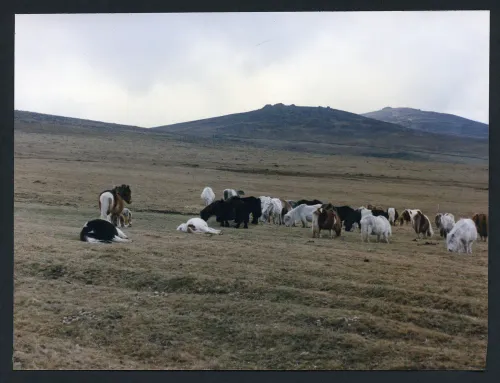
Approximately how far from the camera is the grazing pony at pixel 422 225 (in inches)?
380

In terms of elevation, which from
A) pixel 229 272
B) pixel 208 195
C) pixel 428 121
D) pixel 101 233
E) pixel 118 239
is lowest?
pixel 229 272

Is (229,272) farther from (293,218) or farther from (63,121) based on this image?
(63,121)

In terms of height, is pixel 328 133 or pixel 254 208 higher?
pixel 328 133

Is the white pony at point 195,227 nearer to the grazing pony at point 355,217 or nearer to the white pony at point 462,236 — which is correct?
the grazing pony at point 355,217

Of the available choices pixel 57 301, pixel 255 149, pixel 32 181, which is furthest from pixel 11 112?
pixel 255 149

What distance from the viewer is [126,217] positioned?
993 cm

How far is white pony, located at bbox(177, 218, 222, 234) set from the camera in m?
10.2

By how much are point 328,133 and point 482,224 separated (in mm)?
3089

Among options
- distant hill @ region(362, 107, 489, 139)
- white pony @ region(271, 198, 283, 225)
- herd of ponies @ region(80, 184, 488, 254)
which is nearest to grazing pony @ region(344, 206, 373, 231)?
herd of ponies @ region(80, 184, 488, 254)

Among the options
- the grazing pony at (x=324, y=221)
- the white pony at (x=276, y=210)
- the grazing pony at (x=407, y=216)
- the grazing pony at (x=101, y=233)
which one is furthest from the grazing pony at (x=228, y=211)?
the grazing pony at (x=407, y=216)

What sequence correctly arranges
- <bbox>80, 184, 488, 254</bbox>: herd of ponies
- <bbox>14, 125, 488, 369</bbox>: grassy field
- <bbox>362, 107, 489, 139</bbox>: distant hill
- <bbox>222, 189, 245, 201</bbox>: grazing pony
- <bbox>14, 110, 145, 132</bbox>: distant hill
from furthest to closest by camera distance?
<bbox>222, 189, 245, 201</bbox>: grazing pony → <bbox>14, 110, 145, 132</bbox>: distant hill → <bbox>80, 184, 488, 254</bbox>: herd of ponies → <bbox>362, 107, 489, 139</bbox>: distant hill → <bbox>14, 125, 488, 369</bbox>: grassy field

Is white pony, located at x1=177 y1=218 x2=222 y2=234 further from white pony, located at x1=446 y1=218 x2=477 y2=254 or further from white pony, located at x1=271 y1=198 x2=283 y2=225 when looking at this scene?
white pony, located at x1=446 y1=218 x2=477 y2=254

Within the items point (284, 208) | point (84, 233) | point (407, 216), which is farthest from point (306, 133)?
point (84, 233)

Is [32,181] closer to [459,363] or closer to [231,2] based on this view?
[231,2]
